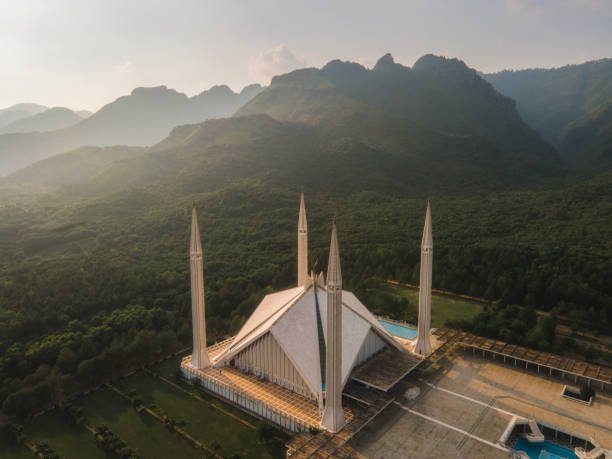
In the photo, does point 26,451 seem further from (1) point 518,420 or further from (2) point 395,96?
(2) point 395,96

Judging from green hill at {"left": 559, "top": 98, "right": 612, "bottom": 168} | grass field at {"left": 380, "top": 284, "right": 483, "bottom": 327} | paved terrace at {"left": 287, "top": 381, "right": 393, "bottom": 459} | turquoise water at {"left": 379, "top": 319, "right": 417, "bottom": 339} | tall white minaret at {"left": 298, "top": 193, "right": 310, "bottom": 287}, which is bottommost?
grass field at {"left": 380, "top": 284, "right": 483, "bottom": 327}

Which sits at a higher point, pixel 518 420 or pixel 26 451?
pixel 518 420

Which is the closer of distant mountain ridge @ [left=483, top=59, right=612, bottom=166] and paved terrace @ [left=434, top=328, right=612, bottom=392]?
paved terrace @ [left=434, top=328, right=612, bottom=392]

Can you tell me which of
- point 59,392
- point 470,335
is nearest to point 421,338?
point 470,335

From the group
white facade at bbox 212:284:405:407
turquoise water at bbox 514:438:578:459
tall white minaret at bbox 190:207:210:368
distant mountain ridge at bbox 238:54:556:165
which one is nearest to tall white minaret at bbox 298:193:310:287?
white facade at bbox 212:284:405:407

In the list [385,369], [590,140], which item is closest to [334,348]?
[385,369]

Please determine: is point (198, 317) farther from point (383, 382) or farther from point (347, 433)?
point (347, 433)

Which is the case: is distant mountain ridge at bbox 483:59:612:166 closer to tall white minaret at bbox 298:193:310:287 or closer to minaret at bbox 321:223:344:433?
tall white minaret at bbox 298:193:310:287
